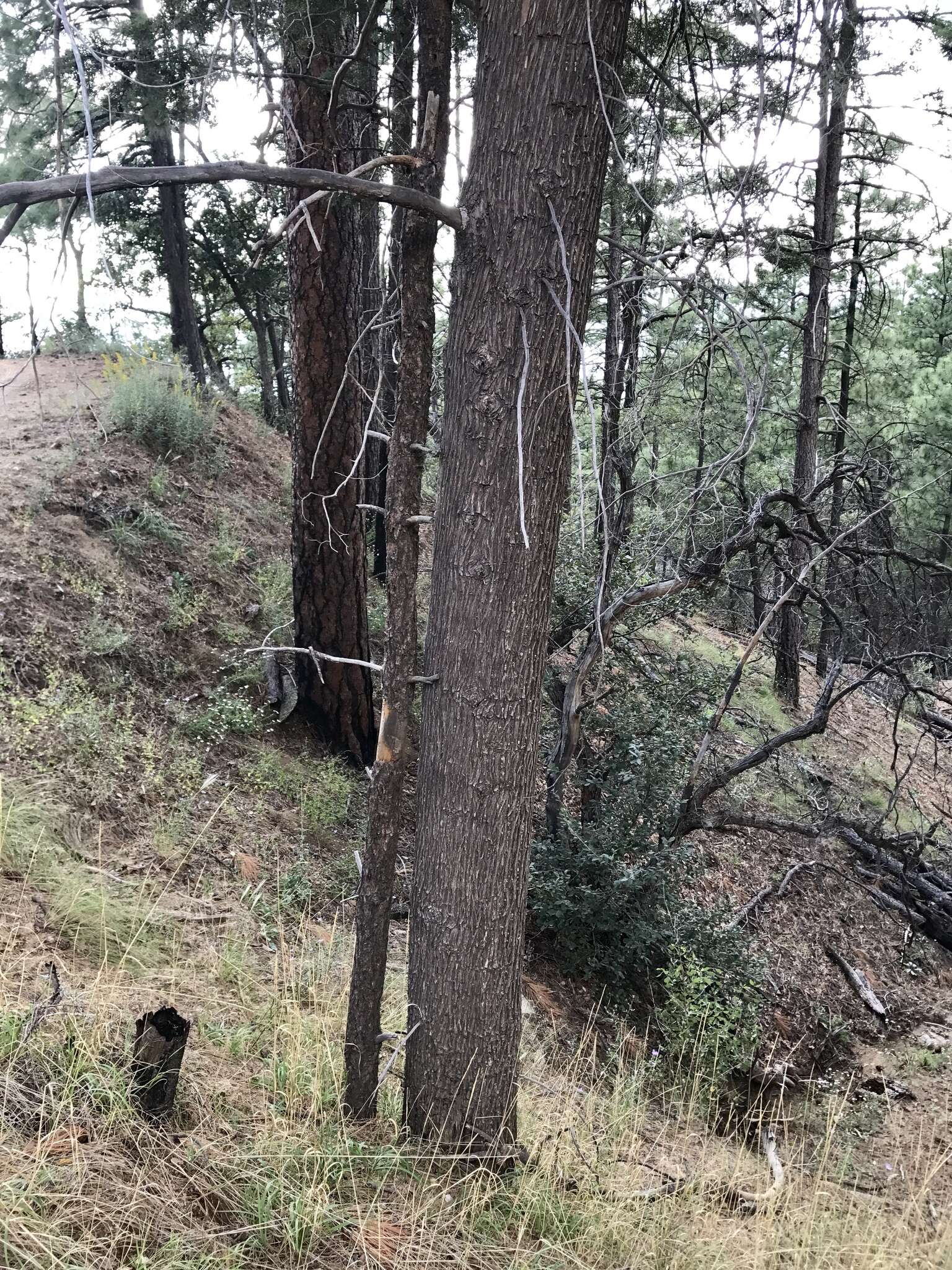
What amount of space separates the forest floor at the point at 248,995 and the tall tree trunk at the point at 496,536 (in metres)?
0.40

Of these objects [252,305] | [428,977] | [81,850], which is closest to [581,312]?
[428,977]

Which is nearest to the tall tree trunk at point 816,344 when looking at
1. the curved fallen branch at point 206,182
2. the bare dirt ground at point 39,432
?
the bare dirt ground at point 39,432

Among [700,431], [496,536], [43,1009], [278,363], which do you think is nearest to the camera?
[496,536]

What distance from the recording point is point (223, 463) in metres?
8.41

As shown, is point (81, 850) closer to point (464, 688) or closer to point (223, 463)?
point (464, 688)

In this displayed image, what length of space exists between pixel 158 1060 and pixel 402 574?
156cm

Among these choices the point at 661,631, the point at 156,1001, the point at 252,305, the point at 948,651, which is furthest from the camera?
the point at 252,305

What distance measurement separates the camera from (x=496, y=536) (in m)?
2.47

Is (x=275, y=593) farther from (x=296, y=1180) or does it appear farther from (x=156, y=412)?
(x=296, y=1180)

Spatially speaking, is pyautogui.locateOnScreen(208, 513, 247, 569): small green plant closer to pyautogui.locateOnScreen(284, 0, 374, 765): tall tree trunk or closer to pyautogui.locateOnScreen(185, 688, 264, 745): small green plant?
pyautogui.locateOnScreen(284, 0, 374, 765): tall tree trunk

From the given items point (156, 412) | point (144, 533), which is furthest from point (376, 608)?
point (156, 412)

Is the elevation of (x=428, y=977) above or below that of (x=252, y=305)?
below

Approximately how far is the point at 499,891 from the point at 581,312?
69.5 inches

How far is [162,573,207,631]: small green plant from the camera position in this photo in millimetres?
6160
